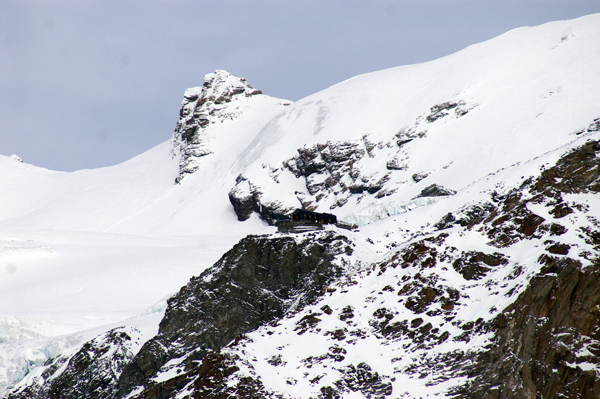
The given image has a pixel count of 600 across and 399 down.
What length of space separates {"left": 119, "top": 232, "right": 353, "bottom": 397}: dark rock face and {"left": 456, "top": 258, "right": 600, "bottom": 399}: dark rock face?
30.2m

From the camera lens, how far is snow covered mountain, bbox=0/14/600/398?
50844 mm

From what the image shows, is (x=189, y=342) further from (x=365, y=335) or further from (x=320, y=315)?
(x=365, y=335)

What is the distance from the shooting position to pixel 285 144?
175 metres

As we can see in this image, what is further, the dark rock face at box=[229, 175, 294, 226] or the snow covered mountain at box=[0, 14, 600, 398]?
the dark rock face at box=[229, 175, 294, 226]

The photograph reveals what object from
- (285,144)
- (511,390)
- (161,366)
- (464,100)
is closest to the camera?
(511,390)

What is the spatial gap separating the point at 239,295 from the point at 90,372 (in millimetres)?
19353

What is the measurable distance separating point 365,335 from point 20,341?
198 ft

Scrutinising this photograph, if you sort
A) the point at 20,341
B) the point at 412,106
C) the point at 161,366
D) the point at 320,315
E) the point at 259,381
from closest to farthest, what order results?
the point at 259,381 < the point at 320,315 < the point at 161,366 < the point at 20,341 < the point at 412,106

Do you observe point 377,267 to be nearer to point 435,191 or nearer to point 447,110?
point 435,191

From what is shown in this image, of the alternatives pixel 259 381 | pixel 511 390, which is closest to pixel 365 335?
pixel 259 381

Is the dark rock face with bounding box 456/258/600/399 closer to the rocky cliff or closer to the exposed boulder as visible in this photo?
the rocky cliff

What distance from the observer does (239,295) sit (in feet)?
262

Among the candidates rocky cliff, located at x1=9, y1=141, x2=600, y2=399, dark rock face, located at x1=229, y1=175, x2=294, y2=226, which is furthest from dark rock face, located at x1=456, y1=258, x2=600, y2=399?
dark rock face, located at x1=229, y1=175, x2=294, y2=226

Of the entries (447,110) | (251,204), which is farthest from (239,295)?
(251,204)
